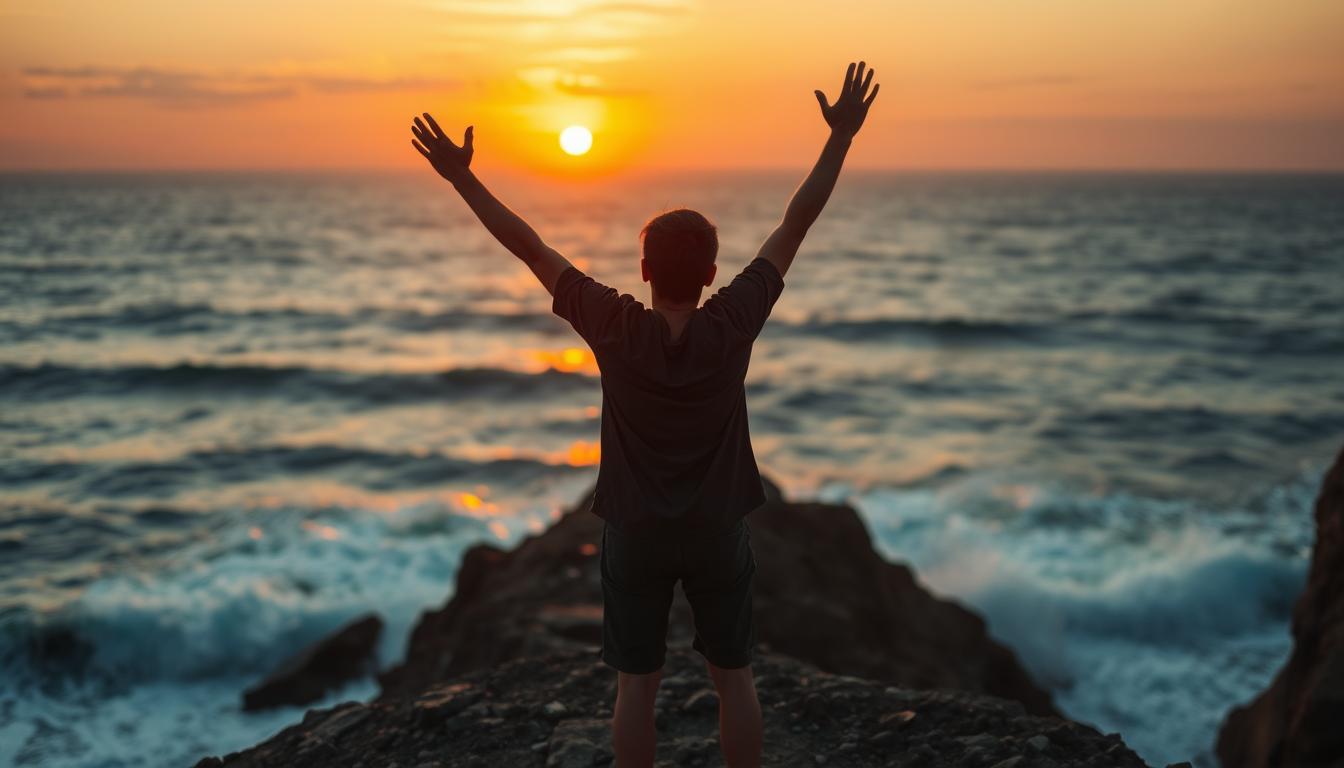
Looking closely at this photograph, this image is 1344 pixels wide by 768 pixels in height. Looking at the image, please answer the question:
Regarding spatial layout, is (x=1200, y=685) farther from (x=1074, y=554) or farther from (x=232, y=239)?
(x=232, y=239)

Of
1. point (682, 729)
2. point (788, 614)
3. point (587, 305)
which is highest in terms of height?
point (587, 305)

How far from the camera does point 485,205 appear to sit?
2793 mm

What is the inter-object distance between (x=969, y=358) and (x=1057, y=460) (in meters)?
8.89

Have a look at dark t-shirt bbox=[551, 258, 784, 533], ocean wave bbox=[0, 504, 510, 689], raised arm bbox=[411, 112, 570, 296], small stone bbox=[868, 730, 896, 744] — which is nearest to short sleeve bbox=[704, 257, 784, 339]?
dark t-shirt bbox=[551, 258, 784, 533]

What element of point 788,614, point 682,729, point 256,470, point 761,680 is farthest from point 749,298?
point 256,470

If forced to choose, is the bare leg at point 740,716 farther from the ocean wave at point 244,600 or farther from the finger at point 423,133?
the ocean wave at point 244,600

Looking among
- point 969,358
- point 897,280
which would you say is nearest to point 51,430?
point 969,358

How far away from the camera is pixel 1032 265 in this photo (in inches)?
1772

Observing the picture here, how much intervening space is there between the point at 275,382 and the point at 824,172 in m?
20.6

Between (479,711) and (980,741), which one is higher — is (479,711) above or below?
below

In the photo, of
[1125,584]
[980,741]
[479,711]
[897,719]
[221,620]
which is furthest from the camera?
[1125,584]

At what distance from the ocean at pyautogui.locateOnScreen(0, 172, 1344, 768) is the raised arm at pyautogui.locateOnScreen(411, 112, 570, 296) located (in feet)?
18.6

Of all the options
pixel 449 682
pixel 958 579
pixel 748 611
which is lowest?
pixel 958 579

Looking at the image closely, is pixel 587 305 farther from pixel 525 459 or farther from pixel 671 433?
pixel 525 459
